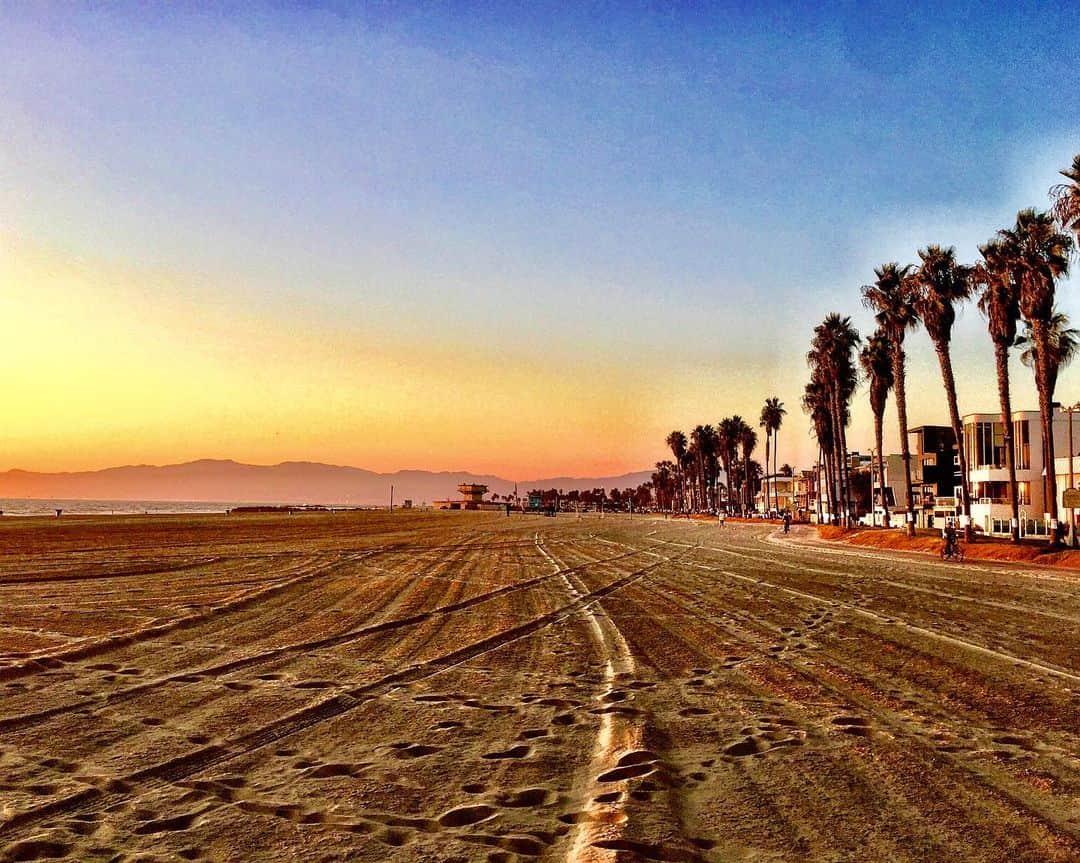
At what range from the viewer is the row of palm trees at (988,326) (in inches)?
1255

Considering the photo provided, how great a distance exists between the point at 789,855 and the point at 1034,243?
35.2 m

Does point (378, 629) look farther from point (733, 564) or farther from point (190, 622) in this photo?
point (733, 564)

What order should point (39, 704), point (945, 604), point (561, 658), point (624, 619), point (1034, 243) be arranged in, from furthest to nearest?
point (1034, 243)
point (945, 604)
point (624, 619)
point (561, 658)
point (39, 704)

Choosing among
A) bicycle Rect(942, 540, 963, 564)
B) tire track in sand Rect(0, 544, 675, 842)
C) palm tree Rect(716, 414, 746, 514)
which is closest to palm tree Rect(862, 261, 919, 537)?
bicycle Rect(942, 540, 963, 564)

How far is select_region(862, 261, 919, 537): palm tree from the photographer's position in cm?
4478

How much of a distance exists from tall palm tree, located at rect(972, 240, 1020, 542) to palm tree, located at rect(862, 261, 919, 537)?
7.81 meters

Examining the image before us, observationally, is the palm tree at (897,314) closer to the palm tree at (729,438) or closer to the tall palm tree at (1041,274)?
the tall palm tree at (1041,274)

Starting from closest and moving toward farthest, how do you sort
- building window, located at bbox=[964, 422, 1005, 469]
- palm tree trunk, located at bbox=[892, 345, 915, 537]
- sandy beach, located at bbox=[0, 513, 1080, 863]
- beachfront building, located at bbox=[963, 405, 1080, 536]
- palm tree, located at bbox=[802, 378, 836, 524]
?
sandy beach, located at bbox=[0, 513, 1080, 863] < palm tree trunk, located at bbox=[892, 345, 915, 537] < beachfront building, located at bbox=[963, 405, 1080, 536] < building window, located at bbox=[964, 422, 1005, 469] < palm tree, located at bbox=[802, 378, 836, 524]

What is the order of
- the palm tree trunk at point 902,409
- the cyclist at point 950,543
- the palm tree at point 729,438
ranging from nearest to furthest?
1. the cyclist at point 950,543
2. the palm tree trunk at point 902,409
3. the palm tree at point 729,438

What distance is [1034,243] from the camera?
3269 cm

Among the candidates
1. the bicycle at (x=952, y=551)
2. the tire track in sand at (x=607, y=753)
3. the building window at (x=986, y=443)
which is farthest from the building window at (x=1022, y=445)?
the tire track in sand at (x=607, y=753)

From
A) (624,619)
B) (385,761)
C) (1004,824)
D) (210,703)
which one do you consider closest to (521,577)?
(624,619)

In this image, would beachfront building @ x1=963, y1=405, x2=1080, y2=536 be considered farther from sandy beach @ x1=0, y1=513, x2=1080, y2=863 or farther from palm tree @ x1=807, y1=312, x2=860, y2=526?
sandy beach @ x1=0, y1=513, x2=1080, y2=863

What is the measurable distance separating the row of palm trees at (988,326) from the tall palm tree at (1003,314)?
0.13ft
